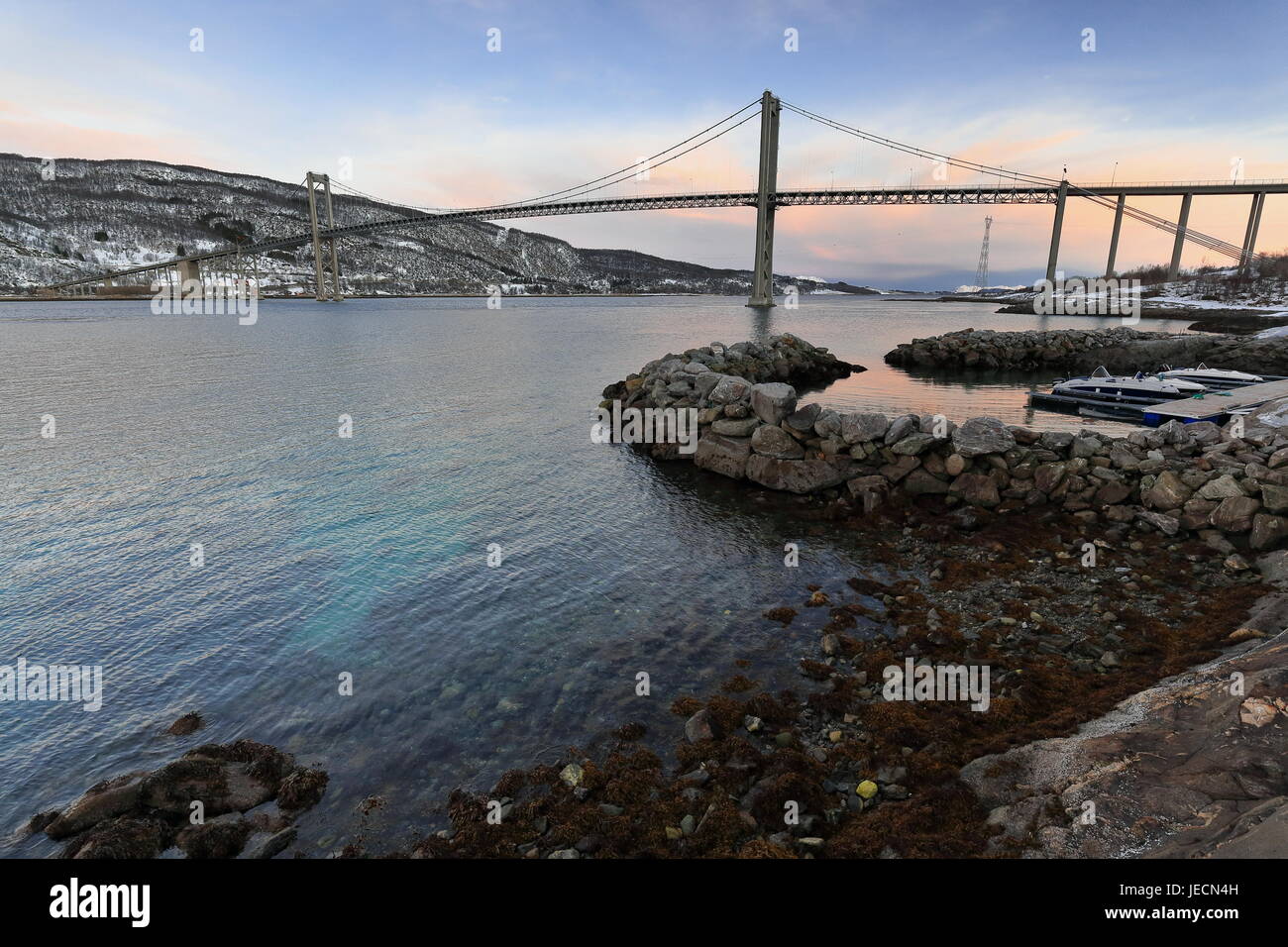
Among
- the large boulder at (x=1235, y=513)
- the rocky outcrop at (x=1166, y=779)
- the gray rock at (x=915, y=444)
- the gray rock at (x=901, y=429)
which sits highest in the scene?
the gray rock at (x=901, y=429)

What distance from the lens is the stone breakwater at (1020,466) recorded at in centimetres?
1262

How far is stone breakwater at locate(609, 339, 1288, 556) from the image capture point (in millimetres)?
12617

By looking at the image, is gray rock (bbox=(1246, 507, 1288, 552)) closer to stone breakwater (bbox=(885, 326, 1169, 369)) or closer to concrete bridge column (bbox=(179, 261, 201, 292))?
stone breakwater (bbox=(885, 326, 1169, 369))

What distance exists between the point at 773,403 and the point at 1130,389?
66.9 ft

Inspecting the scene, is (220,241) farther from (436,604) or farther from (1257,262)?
(1257,262)

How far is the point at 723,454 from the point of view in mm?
18906

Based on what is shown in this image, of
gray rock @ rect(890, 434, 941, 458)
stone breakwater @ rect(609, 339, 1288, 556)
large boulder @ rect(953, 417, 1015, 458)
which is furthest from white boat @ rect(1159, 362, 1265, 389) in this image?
gray rock @ rect(890, 434, 941, 458)

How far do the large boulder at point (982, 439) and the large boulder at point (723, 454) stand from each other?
572 cm

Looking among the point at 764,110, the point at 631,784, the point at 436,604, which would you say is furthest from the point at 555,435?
the point at 764,110

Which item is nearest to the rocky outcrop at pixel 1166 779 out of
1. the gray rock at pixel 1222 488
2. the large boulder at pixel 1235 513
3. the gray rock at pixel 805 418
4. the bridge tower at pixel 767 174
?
the large boulder at pixel 1235 513

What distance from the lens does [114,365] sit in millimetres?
38156

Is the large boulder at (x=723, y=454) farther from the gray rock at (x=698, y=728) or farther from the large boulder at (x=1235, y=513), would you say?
the gray rock at (x=698, y=728)

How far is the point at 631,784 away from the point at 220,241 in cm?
22719
